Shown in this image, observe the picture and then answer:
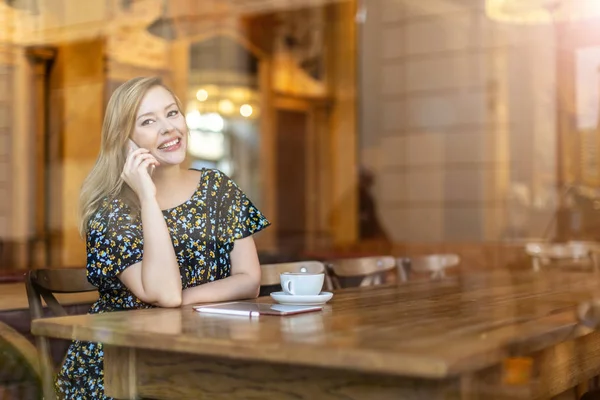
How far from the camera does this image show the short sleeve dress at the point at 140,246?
1.88 meters

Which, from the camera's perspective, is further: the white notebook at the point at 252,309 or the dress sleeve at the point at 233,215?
the dress sleeve at the point at 233,215

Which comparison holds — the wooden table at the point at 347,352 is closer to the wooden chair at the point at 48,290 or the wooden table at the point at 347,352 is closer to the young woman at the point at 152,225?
the young woman at the point at 152,225

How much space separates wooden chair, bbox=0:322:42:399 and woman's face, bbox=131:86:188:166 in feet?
2.20

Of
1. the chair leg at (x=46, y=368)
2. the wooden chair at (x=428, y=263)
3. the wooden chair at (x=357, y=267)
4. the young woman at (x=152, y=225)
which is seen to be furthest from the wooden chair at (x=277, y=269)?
the wooden chair at (x=428, y=263)

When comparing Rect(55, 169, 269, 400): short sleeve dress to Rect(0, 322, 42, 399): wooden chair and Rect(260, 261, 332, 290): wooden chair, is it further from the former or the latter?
Rect(0, 322, 42, 399): wooden chair

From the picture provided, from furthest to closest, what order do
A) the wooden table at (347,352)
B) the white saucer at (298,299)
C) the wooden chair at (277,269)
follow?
the wooden chair at (277,269) → the white saucer at (298,299) → the wooden table at (347,352)

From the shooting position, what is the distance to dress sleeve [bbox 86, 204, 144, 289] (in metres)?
1.88

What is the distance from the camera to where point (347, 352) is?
1134 millimetres

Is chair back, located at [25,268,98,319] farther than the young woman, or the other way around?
chair back, located at [25,268,98,319]

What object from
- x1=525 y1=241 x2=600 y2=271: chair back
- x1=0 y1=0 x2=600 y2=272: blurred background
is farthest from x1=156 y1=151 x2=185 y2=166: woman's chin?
x1=0 y1=0 x2=600 y2=272: blurred background

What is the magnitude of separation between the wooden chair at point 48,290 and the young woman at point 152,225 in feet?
0.13

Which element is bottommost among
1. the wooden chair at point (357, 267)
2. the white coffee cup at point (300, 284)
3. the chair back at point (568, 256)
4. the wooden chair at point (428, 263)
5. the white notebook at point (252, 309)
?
the chair back at point (568, 256)

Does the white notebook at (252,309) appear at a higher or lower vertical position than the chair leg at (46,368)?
higher

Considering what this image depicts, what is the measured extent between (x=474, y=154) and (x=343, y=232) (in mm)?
1644
